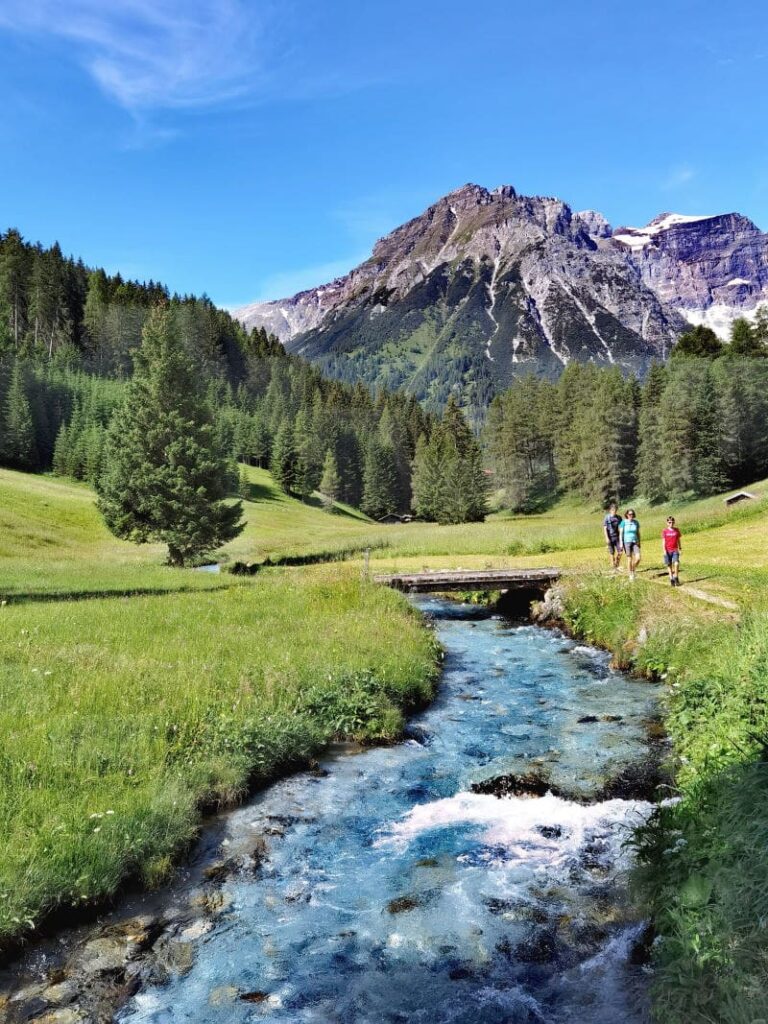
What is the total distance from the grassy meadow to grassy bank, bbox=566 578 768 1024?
0.03 m

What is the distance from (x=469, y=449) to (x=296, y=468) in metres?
33.7

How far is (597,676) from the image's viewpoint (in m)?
19.5

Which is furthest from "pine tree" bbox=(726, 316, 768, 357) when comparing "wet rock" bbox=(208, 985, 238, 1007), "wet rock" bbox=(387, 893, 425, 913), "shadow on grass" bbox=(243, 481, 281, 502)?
"wet rock" bbox=(208, 985, 238, 1007)

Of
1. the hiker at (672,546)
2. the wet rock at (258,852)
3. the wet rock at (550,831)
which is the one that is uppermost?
the hiker at (672,546)

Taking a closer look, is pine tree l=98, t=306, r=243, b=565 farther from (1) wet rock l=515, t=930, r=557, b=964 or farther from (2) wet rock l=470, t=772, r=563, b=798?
(1) wet rock l=515, t=930, r=557, b=964

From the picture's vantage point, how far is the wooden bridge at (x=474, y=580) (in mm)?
32281

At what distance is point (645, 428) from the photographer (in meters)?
95.9

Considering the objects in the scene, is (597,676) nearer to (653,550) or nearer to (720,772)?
(720,772)

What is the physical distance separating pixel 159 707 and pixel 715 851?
9.60m

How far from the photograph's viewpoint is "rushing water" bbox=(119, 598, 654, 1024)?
656 centimetres

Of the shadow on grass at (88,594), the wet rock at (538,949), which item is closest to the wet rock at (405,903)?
the wet rock at (538,949)

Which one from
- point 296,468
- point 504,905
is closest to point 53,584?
point 504,905

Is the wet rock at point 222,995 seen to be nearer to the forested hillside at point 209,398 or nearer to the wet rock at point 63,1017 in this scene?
the wet rock at point 63,1017

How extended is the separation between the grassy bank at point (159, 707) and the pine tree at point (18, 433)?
3236 inches
